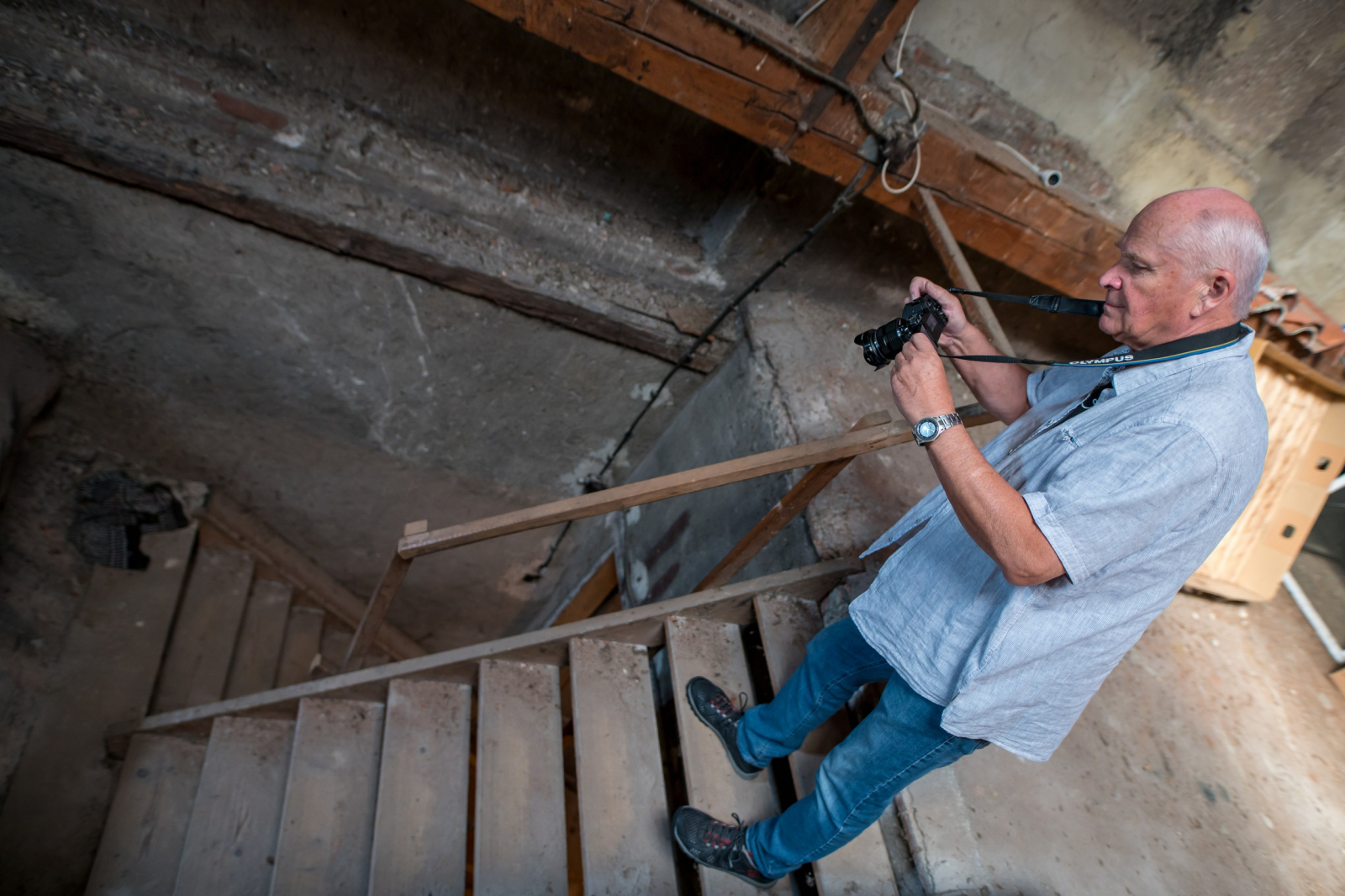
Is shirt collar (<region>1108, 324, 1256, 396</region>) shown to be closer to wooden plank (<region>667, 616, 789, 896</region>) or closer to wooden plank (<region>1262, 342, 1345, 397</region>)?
wooden plank (<region>667, 616, 789, 896</region>)

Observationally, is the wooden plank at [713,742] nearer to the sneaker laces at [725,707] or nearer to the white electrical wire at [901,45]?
the sneaker laces at [725,707]

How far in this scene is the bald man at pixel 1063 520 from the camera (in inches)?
48.8

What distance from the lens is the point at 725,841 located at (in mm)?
1976

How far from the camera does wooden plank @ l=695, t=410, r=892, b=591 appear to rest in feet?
7.63

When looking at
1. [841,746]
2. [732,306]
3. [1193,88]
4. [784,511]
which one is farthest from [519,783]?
[1193,88]

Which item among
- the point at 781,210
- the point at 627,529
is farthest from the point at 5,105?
the point at 627,529

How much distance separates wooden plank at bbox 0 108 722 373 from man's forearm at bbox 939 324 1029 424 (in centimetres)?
184

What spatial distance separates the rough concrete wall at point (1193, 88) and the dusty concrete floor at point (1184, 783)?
7.82 ft

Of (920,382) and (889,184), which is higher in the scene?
(889,184)

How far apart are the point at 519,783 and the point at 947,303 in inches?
75.5

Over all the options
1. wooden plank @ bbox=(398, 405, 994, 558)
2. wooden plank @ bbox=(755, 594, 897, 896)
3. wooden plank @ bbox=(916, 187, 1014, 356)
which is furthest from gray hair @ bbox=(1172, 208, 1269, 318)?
wooden plank @ bbox=(755, 594, 897, 896)

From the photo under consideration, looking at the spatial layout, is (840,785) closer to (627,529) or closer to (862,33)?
(862,33)

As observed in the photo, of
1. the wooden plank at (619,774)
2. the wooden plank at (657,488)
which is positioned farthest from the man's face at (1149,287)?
the wooden plank at (619,774)

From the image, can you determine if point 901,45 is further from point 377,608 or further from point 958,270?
point 377,608
